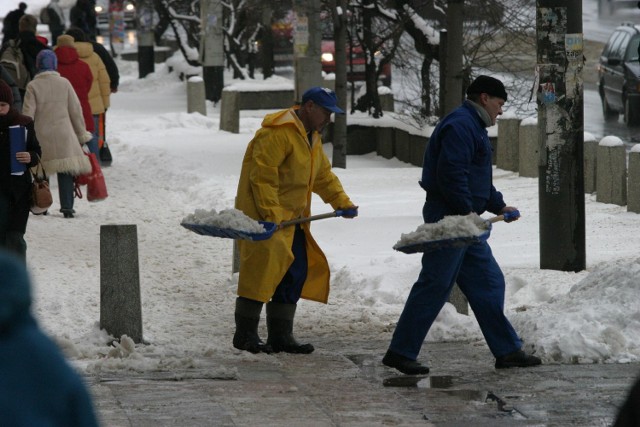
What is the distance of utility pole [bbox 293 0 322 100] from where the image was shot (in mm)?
17672

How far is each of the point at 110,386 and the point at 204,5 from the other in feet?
65.8

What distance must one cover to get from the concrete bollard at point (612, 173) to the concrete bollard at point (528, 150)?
1988 mm

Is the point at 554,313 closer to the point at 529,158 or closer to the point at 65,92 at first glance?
the point at 65,92

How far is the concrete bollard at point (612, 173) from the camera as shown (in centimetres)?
1346

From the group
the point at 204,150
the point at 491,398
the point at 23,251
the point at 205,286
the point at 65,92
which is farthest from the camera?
the point at 204,150

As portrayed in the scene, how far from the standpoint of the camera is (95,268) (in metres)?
10.8

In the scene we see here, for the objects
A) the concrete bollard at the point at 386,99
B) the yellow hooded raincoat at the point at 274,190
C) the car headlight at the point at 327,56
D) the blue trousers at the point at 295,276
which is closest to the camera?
the yellow hooded raincoat at the point at 274,190

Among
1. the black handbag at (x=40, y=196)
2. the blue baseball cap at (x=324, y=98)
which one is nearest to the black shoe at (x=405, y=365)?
the blue baseball cap at (x=324, y=98)

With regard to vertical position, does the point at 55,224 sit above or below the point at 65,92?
below

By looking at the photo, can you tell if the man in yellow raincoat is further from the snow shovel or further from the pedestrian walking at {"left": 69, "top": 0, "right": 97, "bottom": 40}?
the pedestrian walking at {"left": 69, "top": 0, "right": 97, "bottom": 40}

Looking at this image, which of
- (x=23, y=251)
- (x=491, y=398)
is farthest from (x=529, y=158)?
(x=491, y=398)

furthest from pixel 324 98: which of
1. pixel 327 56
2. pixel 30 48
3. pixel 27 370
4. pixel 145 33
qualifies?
pixel 145 33

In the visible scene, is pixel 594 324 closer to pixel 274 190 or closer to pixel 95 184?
pixel 274 190

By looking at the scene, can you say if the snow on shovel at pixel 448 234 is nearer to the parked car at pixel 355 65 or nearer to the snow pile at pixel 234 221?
the snow pile at pixel 234 221
